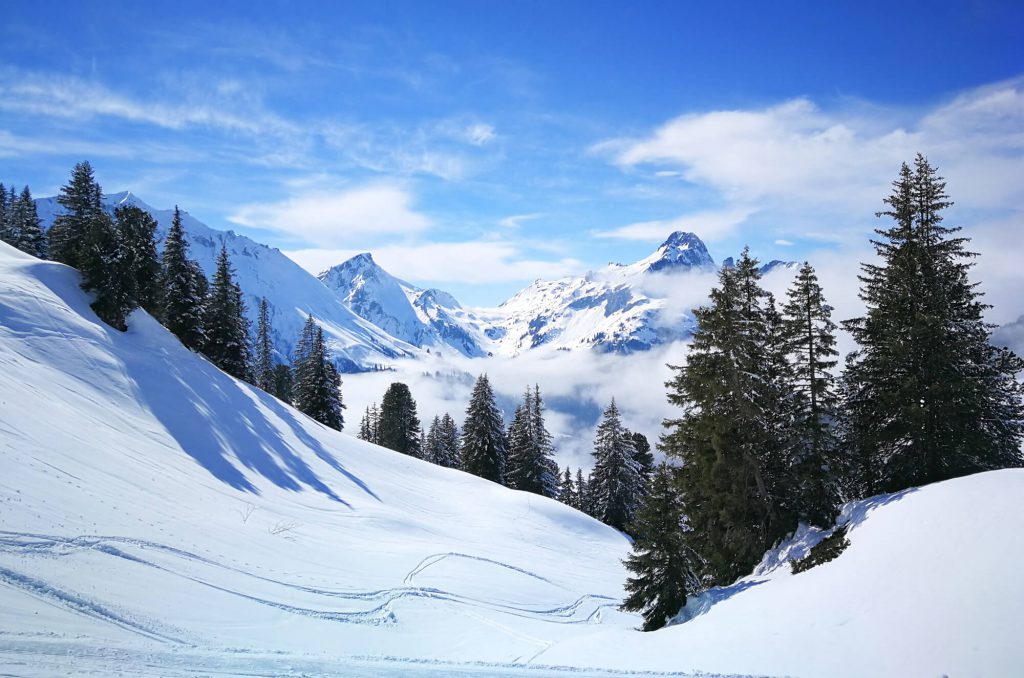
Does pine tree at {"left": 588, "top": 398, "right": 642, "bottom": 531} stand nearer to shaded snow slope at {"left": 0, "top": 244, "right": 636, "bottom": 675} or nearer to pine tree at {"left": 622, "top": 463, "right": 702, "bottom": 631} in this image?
shaded snow slope at {"left": 0, "top": 244, "right": 636, "bottom": 675}

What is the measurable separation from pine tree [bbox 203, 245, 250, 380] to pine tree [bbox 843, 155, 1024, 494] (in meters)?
43.8

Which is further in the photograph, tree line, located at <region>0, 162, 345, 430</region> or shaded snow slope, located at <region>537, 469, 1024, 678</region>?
tree line, located at <region>0, 162, 345, 430</region>

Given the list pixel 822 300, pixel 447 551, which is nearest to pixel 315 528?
pixel 447 551

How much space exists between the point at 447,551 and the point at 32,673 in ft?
55.7

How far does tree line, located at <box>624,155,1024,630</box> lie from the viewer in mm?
18125

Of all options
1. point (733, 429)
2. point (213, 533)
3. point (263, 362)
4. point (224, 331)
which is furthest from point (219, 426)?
point (263, 362)

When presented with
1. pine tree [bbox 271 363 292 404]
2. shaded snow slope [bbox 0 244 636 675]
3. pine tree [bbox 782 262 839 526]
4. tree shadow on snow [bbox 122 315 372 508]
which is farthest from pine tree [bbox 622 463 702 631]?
pine tree [bbox 271 363 292 404]

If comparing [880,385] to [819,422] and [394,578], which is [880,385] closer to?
[819,422]

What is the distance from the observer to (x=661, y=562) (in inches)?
699

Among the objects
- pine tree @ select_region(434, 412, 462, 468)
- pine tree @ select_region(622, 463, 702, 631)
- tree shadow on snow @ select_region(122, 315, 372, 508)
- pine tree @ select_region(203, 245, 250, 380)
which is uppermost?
pine tree @ select_region(203, 245, 250, 380)

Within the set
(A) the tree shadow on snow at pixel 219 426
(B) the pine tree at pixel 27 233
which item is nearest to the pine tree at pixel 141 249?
(A) the tree shadow on snow at pixel 219 426

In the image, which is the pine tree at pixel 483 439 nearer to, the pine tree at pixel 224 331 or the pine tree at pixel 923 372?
the pine tree at pixel 224 331

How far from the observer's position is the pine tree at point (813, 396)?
18266 millimetres

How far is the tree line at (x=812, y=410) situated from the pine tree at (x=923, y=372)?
0.17ft
